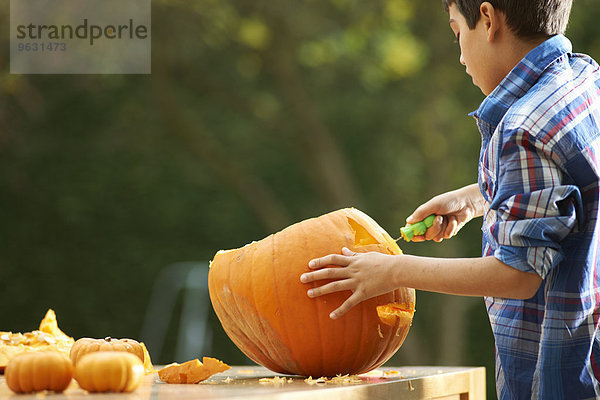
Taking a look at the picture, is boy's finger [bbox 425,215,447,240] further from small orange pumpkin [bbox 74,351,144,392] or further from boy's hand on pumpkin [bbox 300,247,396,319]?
small orange pumpkin [bbox 74,351,144,392]

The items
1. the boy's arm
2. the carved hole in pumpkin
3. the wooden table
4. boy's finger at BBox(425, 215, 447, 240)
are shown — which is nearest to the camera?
the wooden table

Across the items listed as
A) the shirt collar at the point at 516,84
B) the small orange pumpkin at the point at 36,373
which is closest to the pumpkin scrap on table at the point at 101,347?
the small orange pumpkin at the point at 36,373

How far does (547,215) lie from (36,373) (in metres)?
0.78

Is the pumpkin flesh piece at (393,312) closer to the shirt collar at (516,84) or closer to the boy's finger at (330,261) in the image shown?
the boy's finger at (330,261)

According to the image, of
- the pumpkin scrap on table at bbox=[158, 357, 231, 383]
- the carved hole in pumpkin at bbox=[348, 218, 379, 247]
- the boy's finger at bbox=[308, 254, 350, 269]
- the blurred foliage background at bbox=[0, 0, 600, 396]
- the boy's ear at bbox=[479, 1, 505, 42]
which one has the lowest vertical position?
the pumpkin scrap on table at bbox=[158, 357, 231, 383]

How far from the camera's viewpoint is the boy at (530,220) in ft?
3.63

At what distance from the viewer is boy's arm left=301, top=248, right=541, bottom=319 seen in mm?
1115

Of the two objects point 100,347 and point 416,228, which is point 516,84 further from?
point 100,347

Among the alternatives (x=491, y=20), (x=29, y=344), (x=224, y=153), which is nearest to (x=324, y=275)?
(x=491, y=20)

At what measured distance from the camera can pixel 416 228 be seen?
1.47m

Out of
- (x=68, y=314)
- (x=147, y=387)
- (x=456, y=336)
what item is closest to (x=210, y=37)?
(x=68, y=314)

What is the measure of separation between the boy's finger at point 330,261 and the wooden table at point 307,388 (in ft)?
0.65

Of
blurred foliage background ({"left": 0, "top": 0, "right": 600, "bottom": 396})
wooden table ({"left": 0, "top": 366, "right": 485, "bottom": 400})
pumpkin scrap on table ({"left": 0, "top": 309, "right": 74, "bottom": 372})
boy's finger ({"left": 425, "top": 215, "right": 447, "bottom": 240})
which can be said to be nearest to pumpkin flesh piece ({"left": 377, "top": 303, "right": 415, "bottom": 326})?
wooden table ({"left": 0, "top": 366, "right": 485, "bottom": 400})

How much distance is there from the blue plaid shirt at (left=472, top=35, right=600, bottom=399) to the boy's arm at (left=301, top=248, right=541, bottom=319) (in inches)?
1.1
